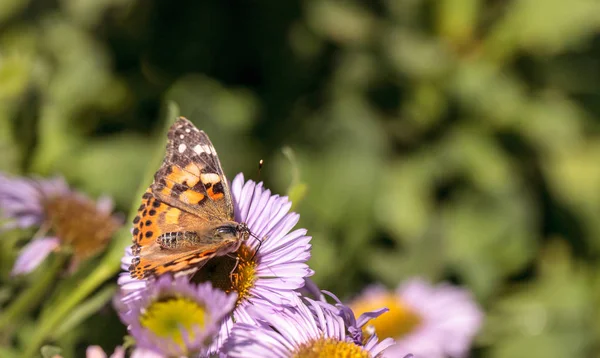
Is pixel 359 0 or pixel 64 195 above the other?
pixel 359 0

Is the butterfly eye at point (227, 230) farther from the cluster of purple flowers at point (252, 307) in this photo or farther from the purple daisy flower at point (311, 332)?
the purple daisy flower at point (311, 332)

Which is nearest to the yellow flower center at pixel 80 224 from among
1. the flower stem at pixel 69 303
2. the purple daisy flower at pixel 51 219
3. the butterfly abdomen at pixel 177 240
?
the purple daisy flower at pixel 51 219

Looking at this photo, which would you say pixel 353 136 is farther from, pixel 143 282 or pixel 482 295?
pixel 143 282

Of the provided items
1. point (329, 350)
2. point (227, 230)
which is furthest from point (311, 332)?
point (227, 230)

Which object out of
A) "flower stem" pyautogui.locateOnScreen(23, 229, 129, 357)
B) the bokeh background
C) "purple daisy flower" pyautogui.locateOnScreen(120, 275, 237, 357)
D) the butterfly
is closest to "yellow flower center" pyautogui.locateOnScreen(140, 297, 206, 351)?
"purple daisy flower" pyautogui.locateOnScreen(120, 275, 237, 357)

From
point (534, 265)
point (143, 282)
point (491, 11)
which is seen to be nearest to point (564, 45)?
point (491, 11)

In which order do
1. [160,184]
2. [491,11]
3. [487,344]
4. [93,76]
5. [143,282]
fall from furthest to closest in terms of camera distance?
[491,11]
[93,76]
[487,344]
[160,184]
[143,282]
